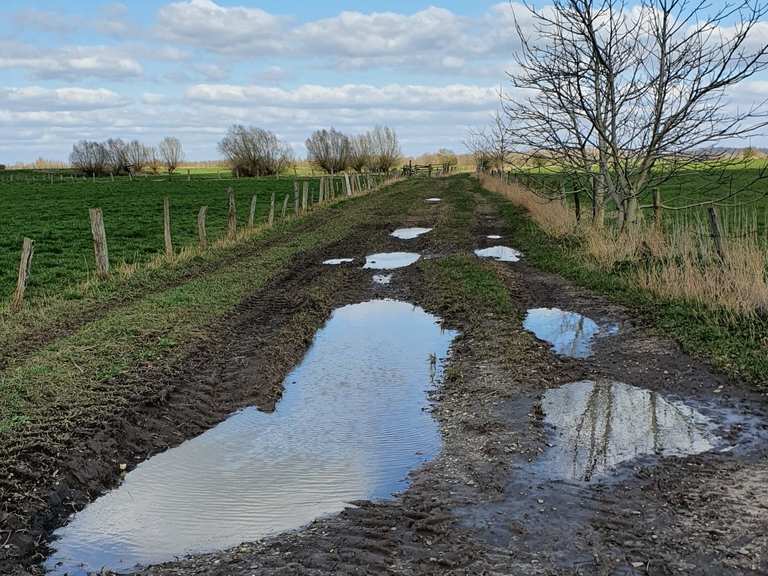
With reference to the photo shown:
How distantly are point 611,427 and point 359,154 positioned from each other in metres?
82.2

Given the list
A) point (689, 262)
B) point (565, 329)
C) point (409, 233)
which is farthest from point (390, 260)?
point (689, 262)

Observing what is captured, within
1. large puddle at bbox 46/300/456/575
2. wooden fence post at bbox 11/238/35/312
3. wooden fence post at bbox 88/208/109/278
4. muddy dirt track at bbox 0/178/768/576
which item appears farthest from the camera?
wooden fence post at bbox 88/208/109/278

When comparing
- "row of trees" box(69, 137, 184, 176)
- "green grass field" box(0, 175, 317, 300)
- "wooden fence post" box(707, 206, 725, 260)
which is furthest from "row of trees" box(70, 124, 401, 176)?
"wooden fence post" box(707, 206, 725, 260)

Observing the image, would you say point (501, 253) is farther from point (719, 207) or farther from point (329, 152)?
Result: point (329, 152)

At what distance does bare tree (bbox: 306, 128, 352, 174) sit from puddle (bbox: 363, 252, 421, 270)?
226 feet

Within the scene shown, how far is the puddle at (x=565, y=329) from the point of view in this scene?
8.09 meters

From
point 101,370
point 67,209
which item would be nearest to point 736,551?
point 101,370

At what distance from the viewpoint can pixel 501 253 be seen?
51.4ft

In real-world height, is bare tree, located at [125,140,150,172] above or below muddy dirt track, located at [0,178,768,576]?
above

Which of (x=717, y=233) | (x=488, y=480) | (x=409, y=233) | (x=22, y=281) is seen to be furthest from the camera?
(x=409, y=233)

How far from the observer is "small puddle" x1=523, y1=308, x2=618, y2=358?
809 centimetres

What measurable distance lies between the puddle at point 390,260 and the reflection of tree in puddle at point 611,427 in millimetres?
7937

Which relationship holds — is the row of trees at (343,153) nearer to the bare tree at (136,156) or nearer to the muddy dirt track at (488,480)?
the bare tree at (136,156)

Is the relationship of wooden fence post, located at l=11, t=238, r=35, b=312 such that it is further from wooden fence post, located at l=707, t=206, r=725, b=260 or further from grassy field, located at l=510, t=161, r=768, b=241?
wooden fence post, located at l=707, t=206, r=725, b=260
